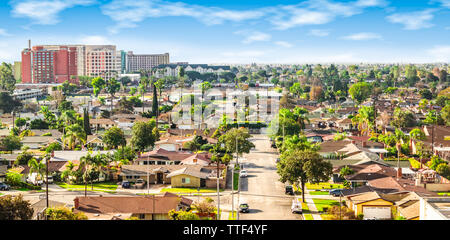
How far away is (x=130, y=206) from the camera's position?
15930 millimetres

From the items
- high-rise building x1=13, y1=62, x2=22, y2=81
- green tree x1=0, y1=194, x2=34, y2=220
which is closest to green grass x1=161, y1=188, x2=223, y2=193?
green tree x1=0, y1=194, x2=34, y2=220

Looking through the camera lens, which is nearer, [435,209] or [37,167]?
[435,209]

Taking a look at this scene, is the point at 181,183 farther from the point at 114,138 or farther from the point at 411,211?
the point at 411,211

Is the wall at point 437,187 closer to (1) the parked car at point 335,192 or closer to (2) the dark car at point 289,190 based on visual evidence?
(1) the parked car at point 335,192

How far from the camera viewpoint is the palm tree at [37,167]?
2088 cm

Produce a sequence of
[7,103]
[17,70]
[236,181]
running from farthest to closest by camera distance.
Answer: [17,70] → [7,103] → [236,181]

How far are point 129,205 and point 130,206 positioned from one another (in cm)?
7

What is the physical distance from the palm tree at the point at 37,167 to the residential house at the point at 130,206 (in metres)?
5.43

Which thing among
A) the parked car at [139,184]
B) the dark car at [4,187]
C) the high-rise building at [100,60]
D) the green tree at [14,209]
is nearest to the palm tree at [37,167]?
the dark car at [4,187]

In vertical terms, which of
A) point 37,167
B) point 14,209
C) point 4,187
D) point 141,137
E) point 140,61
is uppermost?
point 140,61

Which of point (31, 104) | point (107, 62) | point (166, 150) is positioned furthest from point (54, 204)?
point (107, 62)

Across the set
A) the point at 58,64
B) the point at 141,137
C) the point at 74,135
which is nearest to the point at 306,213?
the point at 141,137

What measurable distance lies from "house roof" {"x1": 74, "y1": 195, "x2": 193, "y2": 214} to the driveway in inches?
100
